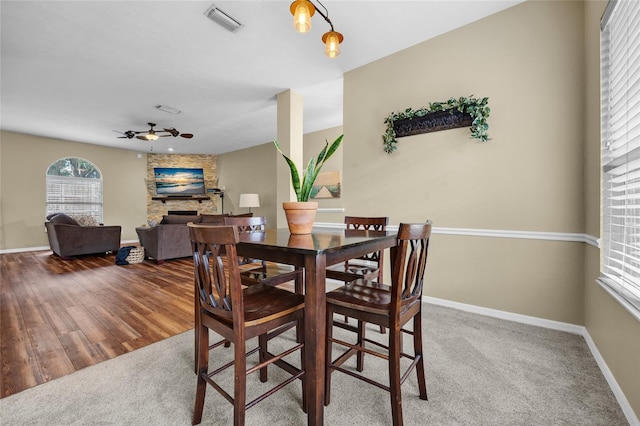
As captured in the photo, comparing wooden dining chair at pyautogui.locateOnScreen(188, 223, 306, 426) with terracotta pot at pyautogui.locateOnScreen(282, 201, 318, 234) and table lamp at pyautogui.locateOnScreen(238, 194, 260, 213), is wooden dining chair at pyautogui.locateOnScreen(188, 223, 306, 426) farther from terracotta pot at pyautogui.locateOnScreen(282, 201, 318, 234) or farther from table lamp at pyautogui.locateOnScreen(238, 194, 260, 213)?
table lamp at pyautogui.locateOnScreen(238, 194, 260, 213)

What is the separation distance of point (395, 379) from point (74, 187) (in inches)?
358

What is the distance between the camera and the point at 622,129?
1.50 metres

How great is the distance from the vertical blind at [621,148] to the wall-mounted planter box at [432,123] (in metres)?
0.97

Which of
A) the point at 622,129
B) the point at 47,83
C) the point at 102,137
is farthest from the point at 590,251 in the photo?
the point at 102,137

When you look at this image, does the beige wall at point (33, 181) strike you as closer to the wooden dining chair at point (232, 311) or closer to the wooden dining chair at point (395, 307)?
the wooden dining chair at point (232, 311)

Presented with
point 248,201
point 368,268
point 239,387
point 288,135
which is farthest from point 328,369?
point 248,201

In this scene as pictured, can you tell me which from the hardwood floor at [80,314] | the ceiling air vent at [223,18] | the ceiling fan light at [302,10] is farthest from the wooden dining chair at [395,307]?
the ceiling air vent at [223,18]

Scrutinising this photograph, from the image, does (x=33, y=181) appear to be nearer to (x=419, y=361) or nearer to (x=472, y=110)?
(x=419, y=361)

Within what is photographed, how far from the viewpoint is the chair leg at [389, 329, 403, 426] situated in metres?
1.15

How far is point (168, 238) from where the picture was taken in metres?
4.82

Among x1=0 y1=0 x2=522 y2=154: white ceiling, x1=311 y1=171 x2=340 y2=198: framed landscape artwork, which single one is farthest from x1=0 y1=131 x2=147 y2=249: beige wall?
x1=311 y1=171 x2=340 y2=198: framed landscape artwork

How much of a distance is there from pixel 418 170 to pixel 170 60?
3193mm

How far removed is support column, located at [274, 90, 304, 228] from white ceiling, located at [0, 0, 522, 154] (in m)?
0.17

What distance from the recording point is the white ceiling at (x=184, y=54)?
7.91ft
